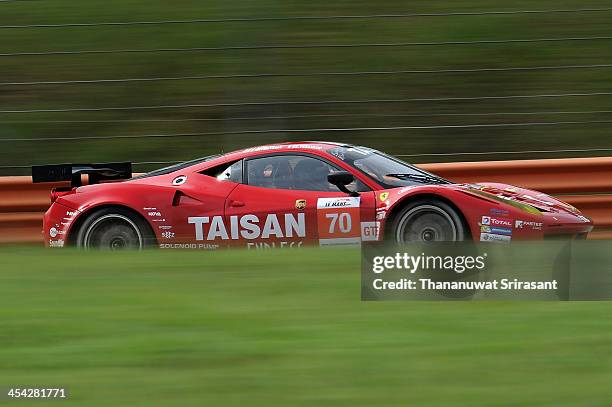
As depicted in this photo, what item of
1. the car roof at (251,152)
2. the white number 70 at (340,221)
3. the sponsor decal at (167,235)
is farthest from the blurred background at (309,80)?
the white number 70 at (340,221)

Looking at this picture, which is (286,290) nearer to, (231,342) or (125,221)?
(231,342)

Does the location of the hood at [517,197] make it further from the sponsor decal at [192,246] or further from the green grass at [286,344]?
the green grass at [286,344]

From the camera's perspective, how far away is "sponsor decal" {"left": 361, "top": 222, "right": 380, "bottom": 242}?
808 centimetres

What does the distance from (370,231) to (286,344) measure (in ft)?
12.8

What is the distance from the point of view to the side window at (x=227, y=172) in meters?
8.62

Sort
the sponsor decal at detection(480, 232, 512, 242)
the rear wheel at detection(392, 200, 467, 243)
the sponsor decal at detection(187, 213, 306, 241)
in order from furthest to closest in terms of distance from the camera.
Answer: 1. the sponsor decal at detection(187, 213, 306, 241)
2. the rear wheel at detection(392, 200, 467, 243)
3. the sponsor decal at detection(480, 232, 512, 242)

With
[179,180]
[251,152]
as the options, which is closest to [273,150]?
[251,152]

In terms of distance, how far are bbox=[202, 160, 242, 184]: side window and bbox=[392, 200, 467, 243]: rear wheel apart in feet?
5.05

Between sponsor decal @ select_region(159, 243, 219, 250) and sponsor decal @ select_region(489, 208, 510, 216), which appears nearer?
sponsor decal @ select_region(489, 208, 510, 216)

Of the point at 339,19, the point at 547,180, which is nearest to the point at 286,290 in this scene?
the point at 547,180

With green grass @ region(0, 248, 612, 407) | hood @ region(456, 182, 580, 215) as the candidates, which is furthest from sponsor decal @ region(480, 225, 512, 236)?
green grass @ region(0, 248, 612, 407)

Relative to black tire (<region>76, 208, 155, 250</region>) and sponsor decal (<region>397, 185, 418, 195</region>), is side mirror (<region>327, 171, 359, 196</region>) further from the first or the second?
black tire (<region>76, 208, 155, 250</region>)

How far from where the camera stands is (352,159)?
8.62m
